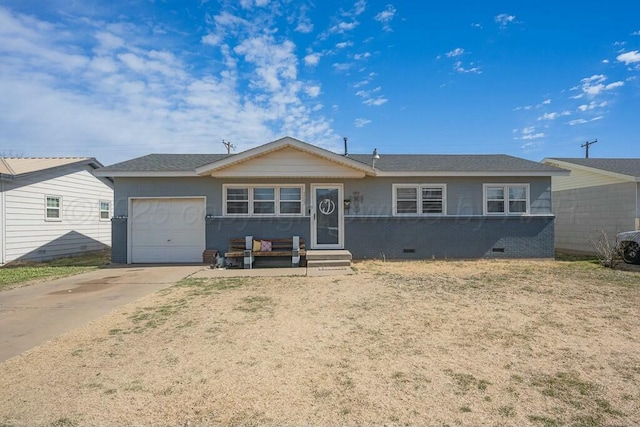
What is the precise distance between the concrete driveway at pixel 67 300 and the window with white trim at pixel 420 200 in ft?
24.6

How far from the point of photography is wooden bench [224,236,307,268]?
11197mm

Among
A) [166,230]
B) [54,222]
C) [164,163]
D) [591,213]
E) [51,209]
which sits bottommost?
[166,230]

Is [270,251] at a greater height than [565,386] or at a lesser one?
greater

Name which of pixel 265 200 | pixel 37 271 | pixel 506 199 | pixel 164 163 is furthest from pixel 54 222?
pixel 506 199

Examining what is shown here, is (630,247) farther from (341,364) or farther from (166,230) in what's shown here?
(166,230)

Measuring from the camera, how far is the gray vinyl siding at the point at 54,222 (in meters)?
12.6

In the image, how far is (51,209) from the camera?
1425cm

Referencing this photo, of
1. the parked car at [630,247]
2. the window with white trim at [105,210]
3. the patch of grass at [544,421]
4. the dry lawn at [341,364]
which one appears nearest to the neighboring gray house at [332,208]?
the parked car at [630,247]

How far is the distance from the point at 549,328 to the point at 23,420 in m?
6.24

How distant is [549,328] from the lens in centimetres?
507

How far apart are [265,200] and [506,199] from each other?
8.95 metres

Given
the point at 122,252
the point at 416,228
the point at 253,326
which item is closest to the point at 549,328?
the point at 253,326

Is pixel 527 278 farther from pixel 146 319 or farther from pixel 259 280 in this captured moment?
pixel 146 319

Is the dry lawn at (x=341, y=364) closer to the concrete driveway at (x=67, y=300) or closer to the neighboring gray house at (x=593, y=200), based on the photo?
the concrete driveway at (x=67, y=300)
